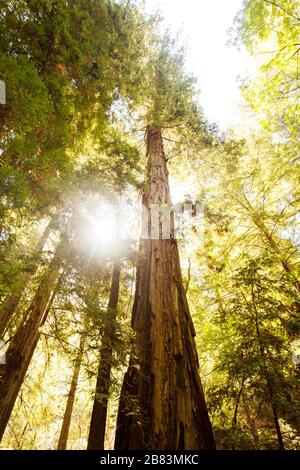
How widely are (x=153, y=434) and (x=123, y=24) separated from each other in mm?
6586

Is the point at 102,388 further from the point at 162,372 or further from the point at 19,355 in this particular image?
the point at 19,355

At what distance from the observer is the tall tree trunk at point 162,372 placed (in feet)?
9.37

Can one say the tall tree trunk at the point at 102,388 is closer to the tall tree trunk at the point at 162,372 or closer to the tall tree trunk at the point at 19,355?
the tall tree trunk at the point at 162,372

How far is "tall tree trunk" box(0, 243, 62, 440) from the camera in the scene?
13.8 feet

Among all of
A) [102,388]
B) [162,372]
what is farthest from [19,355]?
[162,372]

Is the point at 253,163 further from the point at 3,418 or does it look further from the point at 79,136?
the point at 3,418

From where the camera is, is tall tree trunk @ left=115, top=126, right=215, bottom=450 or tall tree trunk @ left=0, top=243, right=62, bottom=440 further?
tall tree trunk @ left=0, top=243, right=62, bottom=440

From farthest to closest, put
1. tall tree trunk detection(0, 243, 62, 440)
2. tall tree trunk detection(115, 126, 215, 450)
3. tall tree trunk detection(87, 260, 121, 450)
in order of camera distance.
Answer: tall tree trunk detection(0, 243, 62, 440) → tall tree trunk detection(87, 260, 121, 450) → tall tree trunk detection(115, 126, 215, 450)

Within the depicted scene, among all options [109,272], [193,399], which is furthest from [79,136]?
[193,399]

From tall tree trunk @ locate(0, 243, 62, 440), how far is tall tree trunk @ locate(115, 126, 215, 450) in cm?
159

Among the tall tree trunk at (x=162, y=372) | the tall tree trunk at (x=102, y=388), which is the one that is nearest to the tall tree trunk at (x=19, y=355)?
the tall tree trunk at (x=102, y=388)

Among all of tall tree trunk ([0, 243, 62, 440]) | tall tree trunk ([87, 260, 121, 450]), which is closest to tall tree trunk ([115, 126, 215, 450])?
tall tree trunk ([87, 260, 121, 450])

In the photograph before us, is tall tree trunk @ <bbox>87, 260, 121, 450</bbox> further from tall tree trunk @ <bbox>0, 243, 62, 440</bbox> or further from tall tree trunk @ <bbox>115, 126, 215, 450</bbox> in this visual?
tall tree trunk @ <bbox>0, 243, 62, 440</bbox>

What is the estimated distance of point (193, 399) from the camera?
3.10m
